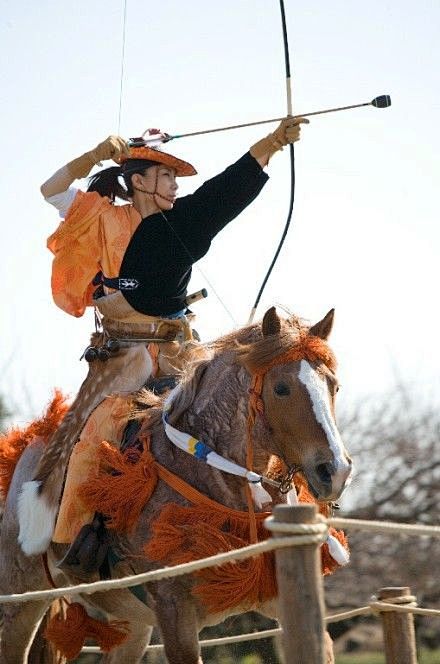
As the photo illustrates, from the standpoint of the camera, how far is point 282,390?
4.80 m

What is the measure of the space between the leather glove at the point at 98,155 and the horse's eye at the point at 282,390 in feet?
5.09

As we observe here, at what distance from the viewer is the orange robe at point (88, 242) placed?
579cm

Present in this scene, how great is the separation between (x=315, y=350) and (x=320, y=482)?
0.57 metres

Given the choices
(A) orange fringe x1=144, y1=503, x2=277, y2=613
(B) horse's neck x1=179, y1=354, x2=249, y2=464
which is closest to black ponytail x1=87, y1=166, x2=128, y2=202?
(B) horse's neck x1=179, y1=354, x2=249, y2=464

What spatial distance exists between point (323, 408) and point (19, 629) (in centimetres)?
256

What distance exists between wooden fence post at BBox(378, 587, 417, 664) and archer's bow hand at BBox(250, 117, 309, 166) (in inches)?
84.9

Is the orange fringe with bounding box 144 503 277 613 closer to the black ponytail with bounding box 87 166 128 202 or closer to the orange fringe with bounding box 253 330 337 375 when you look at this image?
the orange fringe with bounding box 253 330 337 375

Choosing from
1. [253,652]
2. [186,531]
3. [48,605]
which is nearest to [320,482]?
[186,531]

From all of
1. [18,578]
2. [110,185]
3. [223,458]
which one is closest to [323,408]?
[223,458]

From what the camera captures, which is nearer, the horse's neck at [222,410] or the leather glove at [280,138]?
the horse's neck at [222,410]

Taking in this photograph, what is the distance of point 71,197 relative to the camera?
5906mm

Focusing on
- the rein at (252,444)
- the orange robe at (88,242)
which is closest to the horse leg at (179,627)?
the rein at (252,444)

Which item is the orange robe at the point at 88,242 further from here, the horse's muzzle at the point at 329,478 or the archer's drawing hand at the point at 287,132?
the horse's muzzle at the point at 329,478

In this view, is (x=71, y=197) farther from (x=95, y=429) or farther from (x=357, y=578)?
(x=357, y=578)
